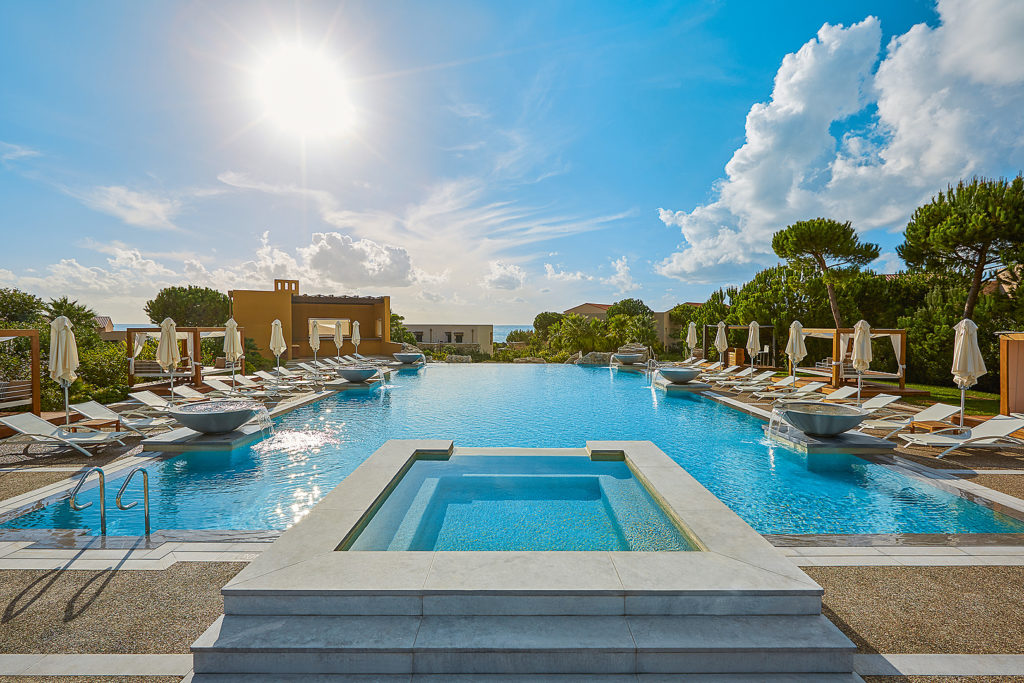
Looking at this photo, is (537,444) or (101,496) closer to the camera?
(101,496)

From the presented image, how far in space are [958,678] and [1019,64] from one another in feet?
58.8

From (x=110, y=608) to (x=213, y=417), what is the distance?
5082 millimetres

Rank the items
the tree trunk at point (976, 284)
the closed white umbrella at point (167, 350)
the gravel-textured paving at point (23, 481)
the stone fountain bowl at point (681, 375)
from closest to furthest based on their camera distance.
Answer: the gravel-textured paving at point (23, 481) → the closed white umbrella at point (167, 350) → the stone fountain bowl at point (681, 375) → the tree trunk at point (976, 284)

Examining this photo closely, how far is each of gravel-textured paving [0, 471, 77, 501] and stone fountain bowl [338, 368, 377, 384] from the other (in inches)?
351

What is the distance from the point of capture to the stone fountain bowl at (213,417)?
7.50m

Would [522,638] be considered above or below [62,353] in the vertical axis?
below

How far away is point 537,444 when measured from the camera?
8.01 meters

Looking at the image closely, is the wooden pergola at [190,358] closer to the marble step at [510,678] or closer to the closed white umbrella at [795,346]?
the marble step at [510,678]

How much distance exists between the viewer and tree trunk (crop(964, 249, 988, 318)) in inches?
598

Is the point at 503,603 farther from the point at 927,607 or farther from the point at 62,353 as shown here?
the point at 62,353

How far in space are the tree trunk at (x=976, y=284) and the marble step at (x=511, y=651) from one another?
18928 millimetres

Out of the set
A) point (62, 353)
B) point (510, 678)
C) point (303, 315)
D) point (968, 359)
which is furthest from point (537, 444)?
point (303, 315)

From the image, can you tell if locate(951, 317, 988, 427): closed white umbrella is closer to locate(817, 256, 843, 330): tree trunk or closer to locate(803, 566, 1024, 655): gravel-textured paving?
locate(803, 566, 1024, 655): gravel-textured paving

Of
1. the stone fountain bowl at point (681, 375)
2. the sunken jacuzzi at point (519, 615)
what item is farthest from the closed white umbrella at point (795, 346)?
the sunken jacuzzi at point (519, 615)
